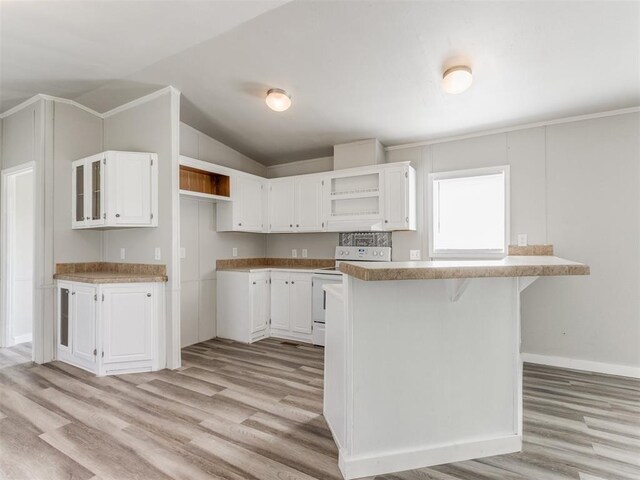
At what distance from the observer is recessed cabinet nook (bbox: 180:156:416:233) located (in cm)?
376

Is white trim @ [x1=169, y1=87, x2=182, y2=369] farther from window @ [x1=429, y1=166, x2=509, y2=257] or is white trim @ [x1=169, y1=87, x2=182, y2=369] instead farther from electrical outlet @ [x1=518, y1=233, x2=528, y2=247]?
electrical outlet @ [x1=518, y1=233, x2=528, y2=247]

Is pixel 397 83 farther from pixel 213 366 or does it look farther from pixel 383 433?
pixel 213 366

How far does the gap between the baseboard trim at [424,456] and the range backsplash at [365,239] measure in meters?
2.51

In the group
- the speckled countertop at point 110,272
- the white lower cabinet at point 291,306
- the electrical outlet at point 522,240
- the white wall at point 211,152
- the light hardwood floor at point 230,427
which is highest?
the white wall at point 211,152

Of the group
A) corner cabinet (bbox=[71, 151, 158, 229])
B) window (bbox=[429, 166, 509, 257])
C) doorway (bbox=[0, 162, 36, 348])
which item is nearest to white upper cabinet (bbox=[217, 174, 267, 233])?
corner cabinet (bbox=[71, 151, 158, 229])

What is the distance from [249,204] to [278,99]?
1.64m

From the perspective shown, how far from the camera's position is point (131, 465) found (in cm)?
177

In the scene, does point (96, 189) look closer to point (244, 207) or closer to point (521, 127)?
point (244, 207)

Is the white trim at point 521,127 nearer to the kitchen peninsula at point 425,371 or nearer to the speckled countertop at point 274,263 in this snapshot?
the speckled countertop at point 274,263

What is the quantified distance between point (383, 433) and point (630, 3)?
293 centimetres

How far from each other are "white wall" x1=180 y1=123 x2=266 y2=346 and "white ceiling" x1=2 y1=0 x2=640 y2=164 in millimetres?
515

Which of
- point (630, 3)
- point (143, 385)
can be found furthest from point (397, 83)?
point (143, 385)

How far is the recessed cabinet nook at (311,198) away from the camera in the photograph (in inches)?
148

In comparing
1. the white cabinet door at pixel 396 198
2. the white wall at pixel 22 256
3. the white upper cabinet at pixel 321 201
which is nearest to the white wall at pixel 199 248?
the white upper cabinet at pixel 321 201
